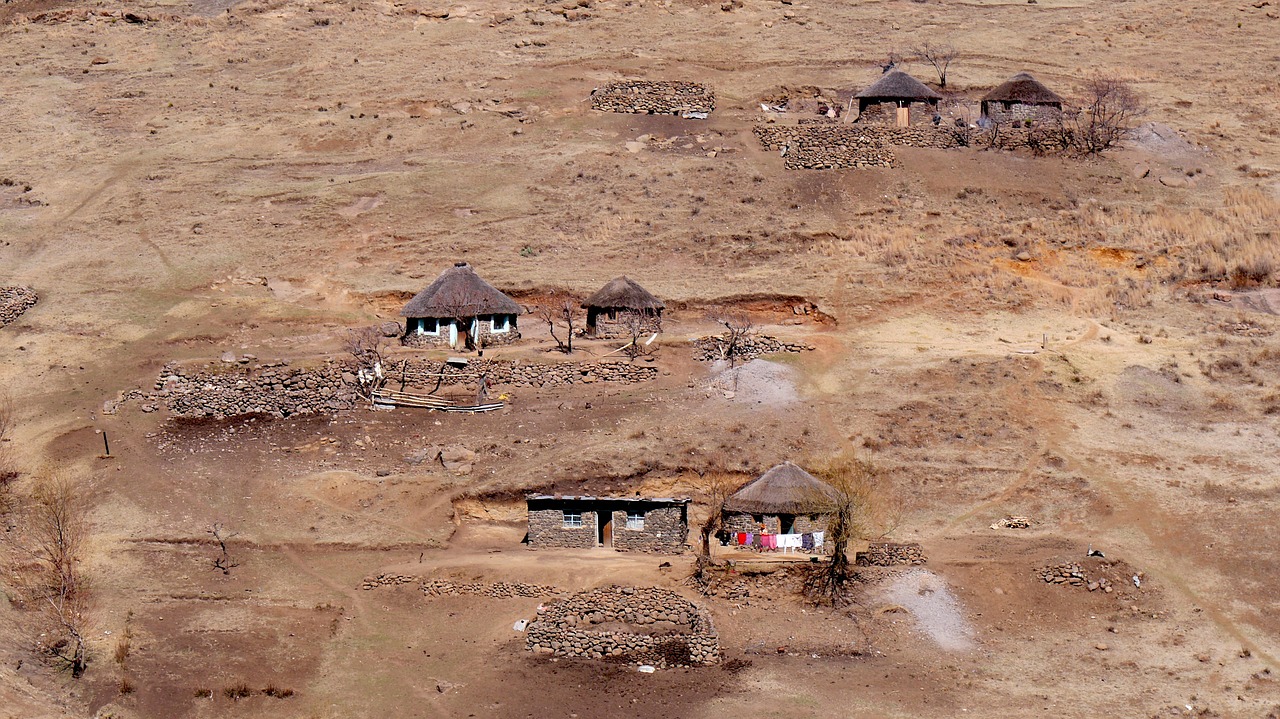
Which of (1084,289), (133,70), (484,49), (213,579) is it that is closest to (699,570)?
(213,579)

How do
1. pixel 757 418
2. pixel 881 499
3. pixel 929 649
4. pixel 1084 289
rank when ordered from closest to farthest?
pixel 929 649, pixel 881 499, pixel 757 418, pixel 1084 289

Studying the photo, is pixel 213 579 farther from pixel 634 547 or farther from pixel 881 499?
pixel 881 499

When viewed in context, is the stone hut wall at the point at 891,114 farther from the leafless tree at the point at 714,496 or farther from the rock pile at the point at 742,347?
the leafless tree at the point at 714,496

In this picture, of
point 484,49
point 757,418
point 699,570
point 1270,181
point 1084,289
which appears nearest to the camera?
point 699,570

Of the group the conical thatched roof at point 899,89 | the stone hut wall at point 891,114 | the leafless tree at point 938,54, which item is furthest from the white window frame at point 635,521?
the leafless tree at point 938,54

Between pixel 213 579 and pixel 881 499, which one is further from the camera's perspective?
pixel 881 499

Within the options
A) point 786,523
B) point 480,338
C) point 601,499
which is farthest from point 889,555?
point 480,338
